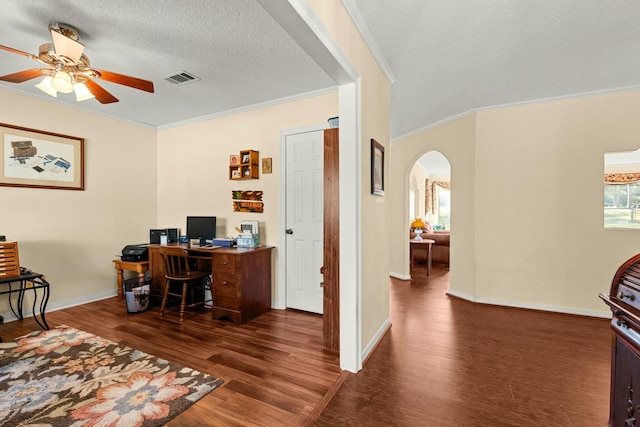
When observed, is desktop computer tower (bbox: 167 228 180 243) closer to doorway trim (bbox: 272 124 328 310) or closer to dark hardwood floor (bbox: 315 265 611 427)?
doorway trim (bbox: 272 124 328 310)

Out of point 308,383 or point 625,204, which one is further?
point 625,204

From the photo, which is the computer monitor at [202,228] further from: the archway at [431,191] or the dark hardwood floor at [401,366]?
the archway at [431,191]

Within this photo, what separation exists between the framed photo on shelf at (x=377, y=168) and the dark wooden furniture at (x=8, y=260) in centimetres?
346

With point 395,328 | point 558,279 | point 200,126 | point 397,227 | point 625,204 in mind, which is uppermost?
point 200,126

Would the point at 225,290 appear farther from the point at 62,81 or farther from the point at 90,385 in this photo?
the point at 62,81

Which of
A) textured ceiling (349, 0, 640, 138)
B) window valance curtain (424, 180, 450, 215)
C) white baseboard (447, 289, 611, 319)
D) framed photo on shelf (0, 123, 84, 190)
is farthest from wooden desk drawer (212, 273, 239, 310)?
window valance curtain (424, 180, 450, 215)

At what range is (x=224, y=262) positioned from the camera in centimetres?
317

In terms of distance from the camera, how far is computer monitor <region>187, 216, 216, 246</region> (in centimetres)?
386

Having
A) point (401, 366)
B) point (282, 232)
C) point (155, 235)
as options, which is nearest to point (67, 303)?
point (155, 235)

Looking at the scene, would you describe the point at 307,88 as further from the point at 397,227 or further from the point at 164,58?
the point at 397,227

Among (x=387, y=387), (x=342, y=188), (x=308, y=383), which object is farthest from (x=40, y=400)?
(x=342, y=188)

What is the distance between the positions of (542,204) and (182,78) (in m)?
4.37

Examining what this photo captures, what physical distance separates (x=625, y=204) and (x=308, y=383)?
13.5 ft

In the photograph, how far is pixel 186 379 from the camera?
2059 mm
